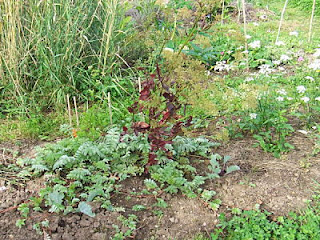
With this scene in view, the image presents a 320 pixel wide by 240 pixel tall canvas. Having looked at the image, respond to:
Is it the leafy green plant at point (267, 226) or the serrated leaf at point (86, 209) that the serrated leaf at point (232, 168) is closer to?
the leafy green plant at point (267, 226)

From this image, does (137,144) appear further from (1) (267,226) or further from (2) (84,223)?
(1) (267,226)

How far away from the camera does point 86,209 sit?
231cm

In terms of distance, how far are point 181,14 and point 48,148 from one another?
4.78ft

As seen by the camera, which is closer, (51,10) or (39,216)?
(39,216)

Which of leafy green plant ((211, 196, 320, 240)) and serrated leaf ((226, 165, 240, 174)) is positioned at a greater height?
serrated leaf ((226, 165, 240, 174))

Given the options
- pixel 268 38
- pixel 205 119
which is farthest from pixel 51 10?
pixel 268 38

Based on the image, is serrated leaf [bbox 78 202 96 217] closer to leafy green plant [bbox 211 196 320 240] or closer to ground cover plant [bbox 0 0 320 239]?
ground cover plant [bbox 0 0 320 239]

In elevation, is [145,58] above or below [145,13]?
below

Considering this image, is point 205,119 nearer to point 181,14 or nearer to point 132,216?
point 181,14

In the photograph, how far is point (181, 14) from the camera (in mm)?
2732

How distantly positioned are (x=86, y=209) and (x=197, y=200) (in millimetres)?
782

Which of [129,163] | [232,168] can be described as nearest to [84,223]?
[129,163]

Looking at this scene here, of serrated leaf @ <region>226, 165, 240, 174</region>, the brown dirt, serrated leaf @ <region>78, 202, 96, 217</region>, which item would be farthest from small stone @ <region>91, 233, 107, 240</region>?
serrated leaf @ <region>226, 165, 240, 174</region>

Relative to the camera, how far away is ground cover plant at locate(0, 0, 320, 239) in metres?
2.38
